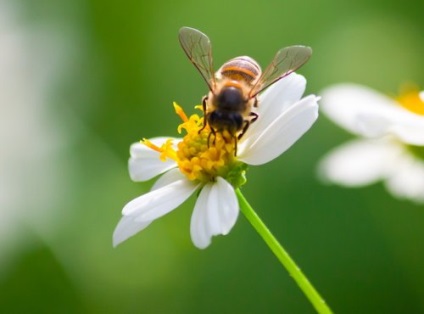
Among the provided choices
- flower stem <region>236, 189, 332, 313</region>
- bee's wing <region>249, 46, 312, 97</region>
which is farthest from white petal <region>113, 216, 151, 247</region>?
bee's wing <region>249, 46, 312, 97</region>

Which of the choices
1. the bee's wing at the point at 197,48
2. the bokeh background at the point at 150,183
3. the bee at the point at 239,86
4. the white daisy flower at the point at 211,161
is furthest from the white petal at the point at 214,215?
the bokeh background at the point at 150,183

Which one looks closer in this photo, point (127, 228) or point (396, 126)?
point (127, 228)

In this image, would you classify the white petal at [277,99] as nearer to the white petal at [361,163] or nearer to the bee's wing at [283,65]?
the bee's wing at [283,65]

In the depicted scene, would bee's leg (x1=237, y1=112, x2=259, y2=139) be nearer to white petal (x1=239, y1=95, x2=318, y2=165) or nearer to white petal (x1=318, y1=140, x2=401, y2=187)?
white petal (x1=239, y1=95, x2=318, y2=165)

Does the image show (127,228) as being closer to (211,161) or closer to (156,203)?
(156,203)

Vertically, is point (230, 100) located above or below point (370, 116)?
above

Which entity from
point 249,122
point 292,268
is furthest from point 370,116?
point 292,268
